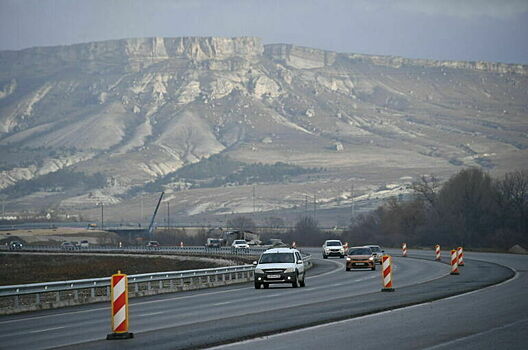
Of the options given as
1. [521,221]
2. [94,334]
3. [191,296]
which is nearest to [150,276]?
[191,296]

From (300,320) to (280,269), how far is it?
18.6 m

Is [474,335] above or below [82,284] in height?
below

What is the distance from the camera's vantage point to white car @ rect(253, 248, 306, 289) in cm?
4791

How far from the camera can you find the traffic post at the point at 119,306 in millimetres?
24938

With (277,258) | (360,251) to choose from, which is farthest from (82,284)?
(360,251)

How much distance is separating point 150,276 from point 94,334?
22290 mm

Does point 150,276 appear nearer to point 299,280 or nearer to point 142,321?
point 299,280

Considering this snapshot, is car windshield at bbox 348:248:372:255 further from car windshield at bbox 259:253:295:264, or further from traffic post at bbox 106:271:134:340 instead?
traffic post at bbox 106:271:134:340

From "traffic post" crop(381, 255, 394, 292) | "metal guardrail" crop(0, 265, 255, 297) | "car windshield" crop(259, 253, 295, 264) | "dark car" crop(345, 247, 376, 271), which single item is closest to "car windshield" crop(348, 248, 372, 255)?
"dark car" crop(345, 247, 376, 271)

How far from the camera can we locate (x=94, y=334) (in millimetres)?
27766

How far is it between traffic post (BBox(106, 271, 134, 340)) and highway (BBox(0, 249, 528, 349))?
0.38 m

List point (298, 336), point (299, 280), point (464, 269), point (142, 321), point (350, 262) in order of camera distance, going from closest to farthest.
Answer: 1. point (298, 336)
2. point (142, 321)
3. point (299, 280)
4. point (464, 269)
5. point (350, 262)

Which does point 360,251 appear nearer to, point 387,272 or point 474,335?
point 387,272

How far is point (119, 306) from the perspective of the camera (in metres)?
25.0
